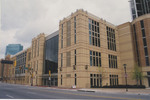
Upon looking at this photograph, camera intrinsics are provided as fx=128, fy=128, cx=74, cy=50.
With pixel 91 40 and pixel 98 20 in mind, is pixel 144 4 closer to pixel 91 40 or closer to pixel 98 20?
pixel 98 20

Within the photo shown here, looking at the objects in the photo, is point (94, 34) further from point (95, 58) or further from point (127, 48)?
point (127, 48)

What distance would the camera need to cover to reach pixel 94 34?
45.2 m

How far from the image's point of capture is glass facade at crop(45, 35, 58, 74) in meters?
53.6

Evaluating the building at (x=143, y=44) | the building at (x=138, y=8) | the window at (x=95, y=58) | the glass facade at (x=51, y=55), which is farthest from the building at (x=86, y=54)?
the building at (x=138, y=8)

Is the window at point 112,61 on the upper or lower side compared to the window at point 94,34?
lower

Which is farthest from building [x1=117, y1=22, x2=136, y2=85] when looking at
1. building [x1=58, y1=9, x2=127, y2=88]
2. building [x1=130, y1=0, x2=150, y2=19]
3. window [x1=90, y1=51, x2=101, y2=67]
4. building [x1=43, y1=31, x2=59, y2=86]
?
building [x1=43, y1=31, x2=59, y2=86]

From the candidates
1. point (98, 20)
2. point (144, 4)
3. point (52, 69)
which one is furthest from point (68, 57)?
point (144, 4)

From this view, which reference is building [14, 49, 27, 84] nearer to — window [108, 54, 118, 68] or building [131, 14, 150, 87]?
window [108, 54, 118, 68]

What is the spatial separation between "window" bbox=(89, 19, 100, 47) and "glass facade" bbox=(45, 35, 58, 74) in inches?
683

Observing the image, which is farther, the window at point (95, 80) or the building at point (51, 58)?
the building at point (51, 58)

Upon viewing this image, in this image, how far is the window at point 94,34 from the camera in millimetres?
43781

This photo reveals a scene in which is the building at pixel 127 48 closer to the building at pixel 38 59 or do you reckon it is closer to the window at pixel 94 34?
the window at pixel 94 34

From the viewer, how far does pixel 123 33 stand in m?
54.0

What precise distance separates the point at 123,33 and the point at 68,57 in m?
26.8
